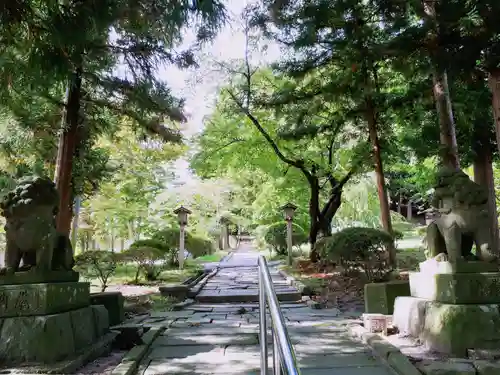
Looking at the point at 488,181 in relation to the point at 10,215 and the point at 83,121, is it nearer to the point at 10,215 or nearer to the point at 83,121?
the point at 83,121

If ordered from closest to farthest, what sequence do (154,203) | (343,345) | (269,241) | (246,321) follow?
(343,345), (246,321), (154,203), (269,241)

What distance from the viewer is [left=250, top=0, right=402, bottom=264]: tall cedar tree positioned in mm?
6812

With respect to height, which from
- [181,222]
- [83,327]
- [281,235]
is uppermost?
[181,222]

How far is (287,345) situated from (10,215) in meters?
4.03

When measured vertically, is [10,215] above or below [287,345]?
above

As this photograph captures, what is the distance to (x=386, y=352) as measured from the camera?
4.36 meters

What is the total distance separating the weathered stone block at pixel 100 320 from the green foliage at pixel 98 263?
4234 mm

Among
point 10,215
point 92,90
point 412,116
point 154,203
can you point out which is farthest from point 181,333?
point 154,203

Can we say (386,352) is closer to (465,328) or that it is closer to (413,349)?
(413,349)

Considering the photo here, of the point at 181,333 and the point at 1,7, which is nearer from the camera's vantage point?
the point at 1,7

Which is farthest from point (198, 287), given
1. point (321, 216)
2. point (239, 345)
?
point (239, 345)

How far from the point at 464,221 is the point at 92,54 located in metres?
5.31

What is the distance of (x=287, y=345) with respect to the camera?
5.31 feet

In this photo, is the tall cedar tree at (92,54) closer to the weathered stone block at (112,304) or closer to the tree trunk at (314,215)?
the weathered stone block at (112,304)
